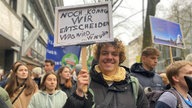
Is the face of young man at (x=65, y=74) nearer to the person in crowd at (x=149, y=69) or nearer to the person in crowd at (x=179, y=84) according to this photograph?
the person in crowd at (x=149, y=69)

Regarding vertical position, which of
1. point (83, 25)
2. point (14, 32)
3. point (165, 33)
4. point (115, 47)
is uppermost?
point (14, 32)

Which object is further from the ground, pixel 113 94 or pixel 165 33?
pixel 165 33

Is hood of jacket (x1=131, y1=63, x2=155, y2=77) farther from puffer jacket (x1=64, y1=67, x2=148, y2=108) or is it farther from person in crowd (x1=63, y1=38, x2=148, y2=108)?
puffer jacket (x1=64, y1=67, x2=148, y2=108)

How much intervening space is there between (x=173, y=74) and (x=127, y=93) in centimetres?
62

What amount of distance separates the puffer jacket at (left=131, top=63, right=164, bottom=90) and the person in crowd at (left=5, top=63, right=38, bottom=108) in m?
1.73

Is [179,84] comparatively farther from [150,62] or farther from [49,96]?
[49,96]

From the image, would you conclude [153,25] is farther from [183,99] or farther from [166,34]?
[183,99]

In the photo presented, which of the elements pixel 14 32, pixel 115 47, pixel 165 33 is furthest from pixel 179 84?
pixel 14 32

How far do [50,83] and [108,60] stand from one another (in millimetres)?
2246

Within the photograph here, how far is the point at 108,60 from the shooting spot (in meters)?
2.86

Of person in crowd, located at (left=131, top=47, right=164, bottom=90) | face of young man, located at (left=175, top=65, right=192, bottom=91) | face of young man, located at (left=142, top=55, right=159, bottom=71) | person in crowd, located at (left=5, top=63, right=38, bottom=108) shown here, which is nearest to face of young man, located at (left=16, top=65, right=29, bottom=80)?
person in crowd, located at (left=5, top=63, right=38, bottom=108)

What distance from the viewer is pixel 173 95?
2.93 m

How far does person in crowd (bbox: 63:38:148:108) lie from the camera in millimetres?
2578

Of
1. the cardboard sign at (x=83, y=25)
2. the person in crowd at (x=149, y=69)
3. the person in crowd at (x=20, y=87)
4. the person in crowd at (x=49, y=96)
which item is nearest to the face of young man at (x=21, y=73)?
the person in crowd at (x=20, y=87)
